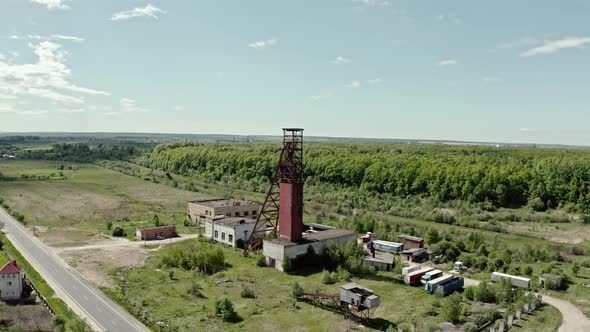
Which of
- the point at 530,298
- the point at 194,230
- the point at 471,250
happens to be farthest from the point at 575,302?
the point at 194,230

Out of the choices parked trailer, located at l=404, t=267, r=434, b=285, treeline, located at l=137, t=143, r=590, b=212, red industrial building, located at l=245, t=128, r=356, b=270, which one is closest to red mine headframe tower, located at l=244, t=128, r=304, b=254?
red industrial building, located at l=245, t=128, r=356, b=270

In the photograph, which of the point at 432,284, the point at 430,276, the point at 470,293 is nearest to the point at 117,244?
the point at 430,276

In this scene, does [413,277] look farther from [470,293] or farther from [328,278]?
[328,278]

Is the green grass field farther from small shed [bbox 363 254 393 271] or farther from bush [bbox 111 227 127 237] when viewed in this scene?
small shed [bbox 363 254 393 271]

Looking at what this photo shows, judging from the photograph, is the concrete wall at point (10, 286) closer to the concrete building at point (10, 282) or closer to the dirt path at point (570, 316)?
the concrete building at point (10, 282)

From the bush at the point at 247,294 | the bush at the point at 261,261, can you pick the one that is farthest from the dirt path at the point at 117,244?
the bush at the point at 247,294

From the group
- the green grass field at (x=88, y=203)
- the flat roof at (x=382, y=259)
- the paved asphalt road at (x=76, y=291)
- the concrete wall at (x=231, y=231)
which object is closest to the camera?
the paved asphalt road at (x=76, y=291)
